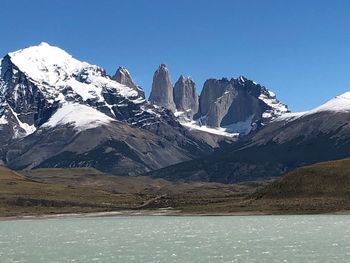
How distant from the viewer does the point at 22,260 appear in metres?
75.9

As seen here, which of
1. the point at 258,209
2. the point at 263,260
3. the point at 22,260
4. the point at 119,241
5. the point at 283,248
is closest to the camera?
the point at 263,260

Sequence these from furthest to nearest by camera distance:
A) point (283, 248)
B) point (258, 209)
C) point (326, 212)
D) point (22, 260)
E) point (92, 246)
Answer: point (258, 209), point (326, 212), point (92, 246), point (283, 248), point (22, 260)

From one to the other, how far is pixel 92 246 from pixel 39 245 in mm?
9413

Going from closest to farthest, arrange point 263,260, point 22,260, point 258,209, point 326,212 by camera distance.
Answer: point 263,260, point 22,260, point 326,212, point 258,209

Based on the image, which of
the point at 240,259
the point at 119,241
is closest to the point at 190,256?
the point at 240,259

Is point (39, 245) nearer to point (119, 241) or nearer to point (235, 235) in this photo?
point (119, 241)

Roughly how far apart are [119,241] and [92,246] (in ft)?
29.4

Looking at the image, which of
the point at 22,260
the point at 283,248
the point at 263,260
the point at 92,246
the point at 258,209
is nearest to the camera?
the point at 263,260

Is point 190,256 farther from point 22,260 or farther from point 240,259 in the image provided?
point 22,260

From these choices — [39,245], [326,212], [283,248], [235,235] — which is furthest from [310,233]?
[326,212]

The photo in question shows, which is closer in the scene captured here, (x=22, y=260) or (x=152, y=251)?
(x=22, y=260)

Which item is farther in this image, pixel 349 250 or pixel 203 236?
pixel 203 236

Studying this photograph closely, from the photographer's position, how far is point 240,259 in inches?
2790

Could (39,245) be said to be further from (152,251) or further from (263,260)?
(263,260)
